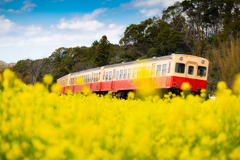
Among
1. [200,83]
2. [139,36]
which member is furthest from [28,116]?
[139,36]

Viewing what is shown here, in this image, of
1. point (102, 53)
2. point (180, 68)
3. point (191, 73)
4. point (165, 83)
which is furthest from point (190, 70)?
point (102, 53)

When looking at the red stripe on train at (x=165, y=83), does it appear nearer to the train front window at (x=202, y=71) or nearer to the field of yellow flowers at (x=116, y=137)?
the train front window at (x=202, y=71)

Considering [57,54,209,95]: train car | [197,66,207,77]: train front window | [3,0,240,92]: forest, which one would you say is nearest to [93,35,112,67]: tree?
[3,0,240,92]: forest

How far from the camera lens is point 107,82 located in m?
14.6

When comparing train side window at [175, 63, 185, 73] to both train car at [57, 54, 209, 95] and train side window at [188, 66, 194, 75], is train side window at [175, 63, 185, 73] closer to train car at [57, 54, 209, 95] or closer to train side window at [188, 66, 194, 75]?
train car at [57, 54, 209, 95]

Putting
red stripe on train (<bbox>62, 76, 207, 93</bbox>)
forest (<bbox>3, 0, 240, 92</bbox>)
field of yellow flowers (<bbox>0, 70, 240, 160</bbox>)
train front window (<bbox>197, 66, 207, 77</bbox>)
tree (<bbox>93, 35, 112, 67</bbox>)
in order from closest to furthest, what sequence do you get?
field of yellow flowers (<bbox>0, 70, 240, 160</bbox>), red stripe on train (<bbox>62, 76, 207, 93</bbox>), train front window (<bbox>197, 66, 207, 77</bbox>), forest (<bbox>3, 0, 240, 92</bbox>), tree (<bbox>93, 35, 112, 67</bbox>)

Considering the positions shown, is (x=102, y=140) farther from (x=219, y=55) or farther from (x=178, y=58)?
(x=219, y=55)

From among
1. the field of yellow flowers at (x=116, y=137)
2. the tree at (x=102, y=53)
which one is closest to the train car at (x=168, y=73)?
the field of yellow flowers at (x=116, y=137)

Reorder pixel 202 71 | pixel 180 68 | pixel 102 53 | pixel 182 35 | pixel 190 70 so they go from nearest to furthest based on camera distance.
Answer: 1. pixel 180 68
2. pixel 190 70
3. pixel 202 71
4. pixel 182 35
5. pixel 102 53

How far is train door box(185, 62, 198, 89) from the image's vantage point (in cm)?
1073

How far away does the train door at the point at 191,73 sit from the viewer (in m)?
10.7

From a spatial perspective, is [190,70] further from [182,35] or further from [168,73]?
[182,35]

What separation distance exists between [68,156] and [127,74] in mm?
11221

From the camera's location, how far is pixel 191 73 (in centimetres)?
1087
